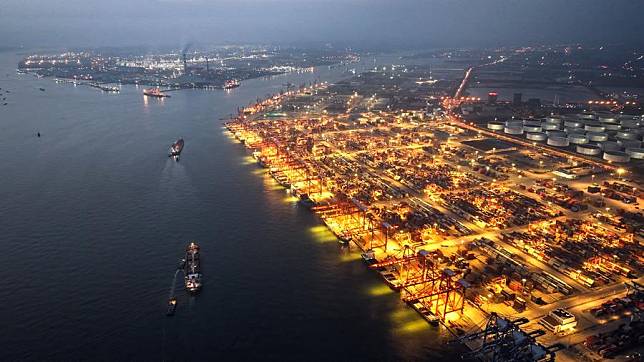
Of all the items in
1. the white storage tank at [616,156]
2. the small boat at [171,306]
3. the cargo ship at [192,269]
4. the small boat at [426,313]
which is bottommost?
the small boat at [171,306]

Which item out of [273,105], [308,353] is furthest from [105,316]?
[273,105]

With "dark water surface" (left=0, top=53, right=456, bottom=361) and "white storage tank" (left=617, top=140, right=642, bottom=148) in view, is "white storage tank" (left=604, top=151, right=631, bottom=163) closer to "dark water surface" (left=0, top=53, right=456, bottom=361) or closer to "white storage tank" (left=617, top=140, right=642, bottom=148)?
"white storage tank" (left=617, top=140, right=642, bottom=148)

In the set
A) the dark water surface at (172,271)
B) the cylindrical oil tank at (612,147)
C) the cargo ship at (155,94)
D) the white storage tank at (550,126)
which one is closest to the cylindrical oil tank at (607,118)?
the white storage tank at (550,126)

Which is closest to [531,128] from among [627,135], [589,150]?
[627,135]

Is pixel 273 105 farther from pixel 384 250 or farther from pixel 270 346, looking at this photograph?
pixel 270 346

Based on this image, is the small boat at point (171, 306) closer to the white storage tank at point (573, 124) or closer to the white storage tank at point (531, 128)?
the white storage tank at point (531, 128)

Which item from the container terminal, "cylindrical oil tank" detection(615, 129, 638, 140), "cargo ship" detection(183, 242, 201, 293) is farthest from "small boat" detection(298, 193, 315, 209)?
"cylindrical oil tank" detection(615, 129, 638, 140)

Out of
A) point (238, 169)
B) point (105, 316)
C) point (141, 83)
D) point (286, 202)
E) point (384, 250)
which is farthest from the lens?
point (141, 83)
